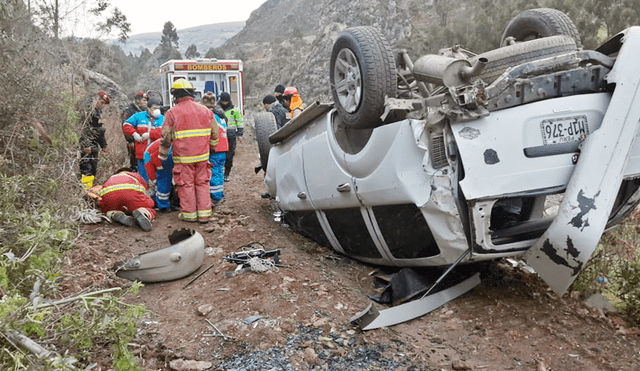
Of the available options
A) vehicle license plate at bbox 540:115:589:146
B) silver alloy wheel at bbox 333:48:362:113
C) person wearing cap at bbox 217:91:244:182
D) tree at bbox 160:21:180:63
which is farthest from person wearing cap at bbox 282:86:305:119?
tree at bbox 160:21:180:63

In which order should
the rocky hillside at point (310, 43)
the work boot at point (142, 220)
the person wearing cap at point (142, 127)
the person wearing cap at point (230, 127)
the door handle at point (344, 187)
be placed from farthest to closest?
the rocky hillside at point (310, 43)
the person wearing cap at point (230, 127)
the person wearing cap at point (142, 127)
the work boot at point (142, 220)
the door handle at point (344, 187)

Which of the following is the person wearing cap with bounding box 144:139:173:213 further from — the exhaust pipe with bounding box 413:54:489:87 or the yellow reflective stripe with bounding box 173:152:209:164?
the exhaust pipe with bounding box 413:54:489:87

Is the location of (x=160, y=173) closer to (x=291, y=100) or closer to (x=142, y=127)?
(x=142, y=127)

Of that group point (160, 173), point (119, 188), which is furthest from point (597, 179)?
point (160, 173)

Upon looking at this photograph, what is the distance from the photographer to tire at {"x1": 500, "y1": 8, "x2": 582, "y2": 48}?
3.98 meters

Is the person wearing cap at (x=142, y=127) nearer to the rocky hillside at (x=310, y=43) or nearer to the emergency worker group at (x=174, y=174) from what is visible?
the emergency worker group at (x=174, y=174)

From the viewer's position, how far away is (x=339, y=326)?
3.18 meters

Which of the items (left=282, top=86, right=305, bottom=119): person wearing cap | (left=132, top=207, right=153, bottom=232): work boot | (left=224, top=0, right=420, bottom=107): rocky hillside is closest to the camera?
(left=132, top=207, right=153, bottom=232): work boot

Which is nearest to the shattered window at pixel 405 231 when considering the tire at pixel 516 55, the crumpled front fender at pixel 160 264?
the tire at pixel 516 55

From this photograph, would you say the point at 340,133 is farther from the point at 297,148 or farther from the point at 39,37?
the point at 39,37

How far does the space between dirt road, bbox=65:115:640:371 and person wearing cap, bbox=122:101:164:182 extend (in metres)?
3.24

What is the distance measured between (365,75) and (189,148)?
2.90 metres

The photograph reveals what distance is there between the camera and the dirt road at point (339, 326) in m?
2.81

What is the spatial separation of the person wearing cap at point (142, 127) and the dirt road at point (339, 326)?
324 centimetres
